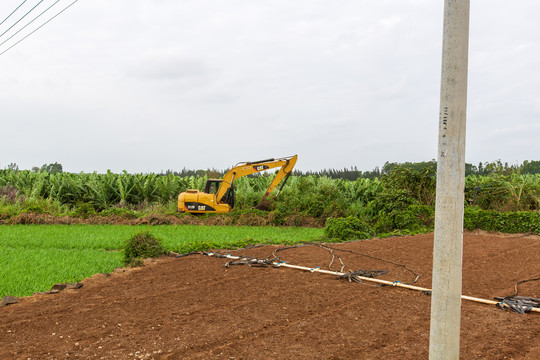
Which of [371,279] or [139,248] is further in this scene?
[139,248]

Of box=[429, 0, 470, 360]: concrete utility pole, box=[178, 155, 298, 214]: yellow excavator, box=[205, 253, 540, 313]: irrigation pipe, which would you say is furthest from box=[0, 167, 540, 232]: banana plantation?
box=[429, 0, 470, 360]: concrete utility pole

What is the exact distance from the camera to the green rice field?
747 cm

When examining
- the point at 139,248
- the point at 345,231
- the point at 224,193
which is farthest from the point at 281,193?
the point at 139,248

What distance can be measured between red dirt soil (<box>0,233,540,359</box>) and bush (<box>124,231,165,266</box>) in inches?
22.7

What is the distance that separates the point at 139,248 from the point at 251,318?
4.06 meters

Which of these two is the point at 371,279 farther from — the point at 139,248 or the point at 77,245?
the point at 77,245

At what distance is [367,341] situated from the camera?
4172 mm

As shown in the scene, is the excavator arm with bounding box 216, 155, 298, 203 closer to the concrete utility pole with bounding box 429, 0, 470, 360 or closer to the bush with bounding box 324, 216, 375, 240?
the bush with bounding box 324, 216, 375, 240

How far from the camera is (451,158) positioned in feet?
7.74

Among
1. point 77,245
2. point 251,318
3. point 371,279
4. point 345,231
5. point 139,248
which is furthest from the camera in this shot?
point 345,231

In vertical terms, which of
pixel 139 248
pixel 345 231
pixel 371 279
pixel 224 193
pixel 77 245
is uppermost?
pixel 224 193

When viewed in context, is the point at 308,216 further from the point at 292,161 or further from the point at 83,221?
the point at 83,221

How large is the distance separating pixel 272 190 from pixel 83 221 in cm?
708

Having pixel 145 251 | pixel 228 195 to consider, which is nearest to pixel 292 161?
pixel 228 195
